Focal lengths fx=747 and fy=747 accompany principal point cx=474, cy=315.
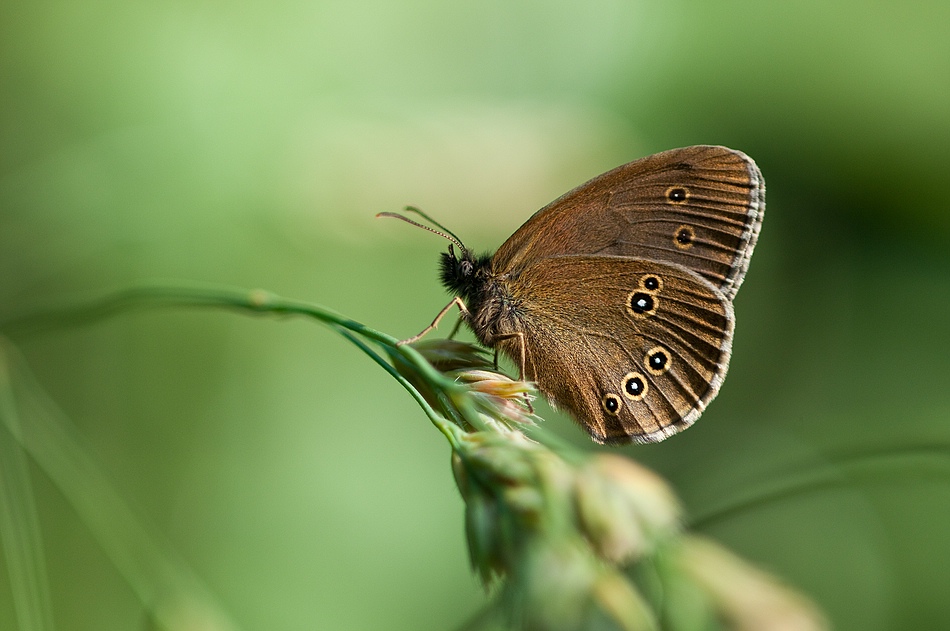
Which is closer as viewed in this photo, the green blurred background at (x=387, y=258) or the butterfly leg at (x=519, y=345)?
Answer: the butterfly leg at (x=519, y=345)

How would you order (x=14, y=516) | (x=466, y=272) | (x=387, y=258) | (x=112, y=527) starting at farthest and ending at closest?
(x=387, y=258), (x=466, y=272), (x=112, y=527), (x=14, y=516)

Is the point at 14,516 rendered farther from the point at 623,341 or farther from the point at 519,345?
the point at 623,341

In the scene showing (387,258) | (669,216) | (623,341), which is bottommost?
(623,341)

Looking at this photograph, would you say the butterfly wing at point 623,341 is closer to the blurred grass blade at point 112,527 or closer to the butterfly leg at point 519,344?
the butterfly leg at point 519,344

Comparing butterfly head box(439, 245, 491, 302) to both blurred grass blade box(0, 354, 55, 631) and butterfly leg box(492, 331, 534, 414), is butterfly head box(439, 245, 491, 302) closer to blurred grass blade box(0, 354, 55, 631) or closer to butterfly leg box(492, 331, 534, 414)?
butterfly leg box(492, 331, 534, 414)

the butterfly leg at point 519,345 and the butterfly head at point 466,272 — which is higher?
the butterfly head at point 466,272

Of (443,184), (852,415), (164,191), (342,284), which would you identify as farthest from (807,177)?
(164,191)

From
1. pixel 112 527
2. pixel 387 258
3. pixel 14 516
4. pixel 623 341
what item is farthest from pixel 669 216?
pixel 14 516

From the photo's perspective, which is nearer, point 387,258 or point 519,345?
point 519,345

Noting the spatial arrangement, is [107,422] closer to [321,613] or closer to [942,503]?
[321,613]

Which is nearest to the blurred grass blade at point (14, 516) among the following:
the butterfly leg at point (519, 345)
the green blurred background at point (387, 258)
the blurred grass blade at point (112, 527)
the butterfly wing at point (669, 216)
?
the blurred grass blade at point (112, 527)
